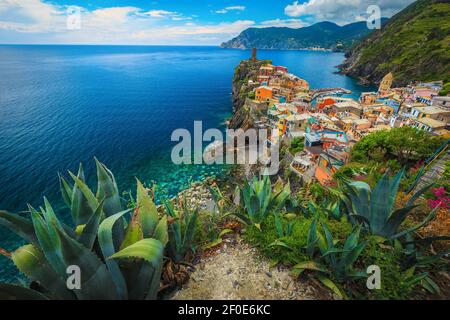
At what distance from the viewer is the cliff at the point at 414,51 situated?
161 ft

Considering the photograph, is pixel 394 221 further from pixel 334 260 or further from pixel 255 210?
pixel 255 210

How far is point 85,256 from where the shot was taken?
188cm

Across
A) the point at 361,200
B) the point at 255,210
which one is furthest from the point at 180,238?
the point at 361,200

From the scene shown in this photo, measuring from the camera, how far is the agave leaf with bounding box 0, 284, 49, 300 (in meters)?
A: 1.98

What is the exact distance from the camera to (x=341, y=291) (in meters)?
2.76

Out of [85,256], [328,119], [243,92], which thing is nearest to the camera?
[85,256]

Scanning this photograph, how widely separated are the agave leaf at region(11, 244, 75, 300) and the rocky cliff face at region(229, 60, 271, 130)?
101ft

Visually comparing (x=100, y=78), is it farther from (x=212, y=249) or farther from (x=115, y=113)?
(x=212, y=249)

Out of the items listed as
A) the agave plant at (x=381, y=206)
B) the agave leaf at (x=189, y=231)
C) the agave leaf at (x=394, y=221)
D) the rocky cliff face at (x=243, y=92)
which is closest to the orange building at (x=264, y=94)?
the rocky cliff face at (x=243, y=92)

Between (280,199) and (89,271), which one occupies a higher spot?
(89,271)

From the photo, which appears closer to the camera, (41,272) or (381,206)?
(41,272)

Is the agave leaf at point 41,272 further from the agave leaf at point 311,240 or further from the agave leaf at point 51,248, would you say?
the agave leaf at point 311,240

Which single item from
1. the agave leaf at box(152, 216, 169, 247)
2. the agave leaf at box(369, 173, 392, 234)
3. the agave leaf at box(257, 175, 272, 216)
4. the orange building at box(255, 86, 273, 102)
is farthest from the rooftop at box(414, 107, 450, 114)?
the agave leaf at box(152, 216, 169, 247)

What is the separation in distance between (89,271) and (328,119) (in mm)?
27757
